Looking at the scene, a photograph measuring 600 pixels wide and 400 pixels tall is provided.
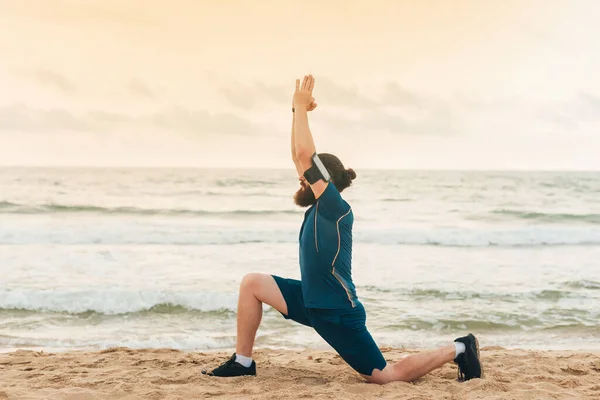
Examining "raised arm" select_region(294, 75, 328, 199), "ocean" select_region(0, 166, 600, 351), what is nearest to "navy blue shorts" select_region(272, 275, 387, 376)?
"raised arm" select_region(294, 75, 328, 199)

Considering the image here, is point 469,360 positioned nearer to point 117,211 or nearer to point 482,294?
point 482,294

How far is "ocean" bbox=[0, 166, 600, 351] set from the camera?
7.20 m

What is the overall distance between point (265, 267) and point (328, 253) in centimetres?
821

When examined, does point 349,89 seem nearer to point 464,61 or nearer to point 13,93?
point 464,61

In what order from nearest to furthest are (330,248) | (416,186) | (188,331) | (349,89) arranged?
(330,248) → (188,331) → (349,89) → (416,186)

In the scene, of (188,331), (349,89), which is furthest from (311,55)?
(188,331)

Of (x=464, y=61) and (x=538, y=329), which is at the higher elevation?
(x=464, y=61)

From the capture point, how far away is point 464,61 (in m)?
32.3

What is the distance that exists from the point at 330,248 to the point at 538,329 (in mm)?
4376

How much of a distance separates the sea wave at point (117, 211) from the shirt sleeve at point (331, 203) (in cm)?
1998

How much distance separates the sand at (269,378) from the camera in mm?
4199

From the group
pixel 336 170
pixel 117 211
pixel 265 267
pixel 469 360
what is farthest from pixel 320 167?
pixel 117 211

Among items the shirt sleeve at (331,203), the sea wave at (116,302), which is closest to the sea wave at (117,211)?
the sea wave at (116,302)

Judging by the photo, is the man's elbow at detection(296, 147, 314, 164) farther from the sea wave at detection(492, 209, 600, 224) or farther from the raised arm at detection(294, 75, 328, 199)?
the sea wave at detection(492, 209, 600, 224)
